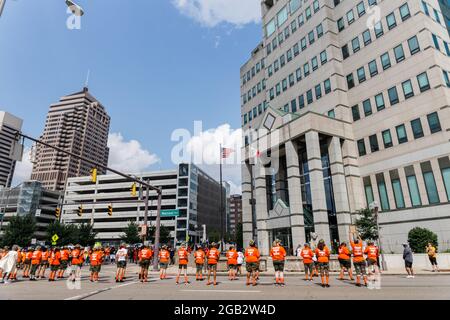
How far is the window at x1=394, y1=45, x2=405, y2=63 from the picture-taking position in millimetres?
29041

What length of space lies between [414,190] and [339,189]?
266 inches

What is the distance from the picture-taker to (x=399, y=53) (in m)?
29.3

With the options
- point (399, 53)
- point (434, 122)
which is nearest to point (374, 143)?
point (434, 122)

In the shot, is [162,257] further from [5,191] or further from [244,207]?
[5,191]

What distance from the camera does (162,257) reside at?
15.9 m

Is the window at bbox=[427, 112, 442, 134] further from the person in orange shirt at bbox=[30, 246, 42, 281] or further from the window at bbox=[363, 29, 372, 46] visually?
Answer: the person in orange shirt at bbox=[30, 246, 42, 281]

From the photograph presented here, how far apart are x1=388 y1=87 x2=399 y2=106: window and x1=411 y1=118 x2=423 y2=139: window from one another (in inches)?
118

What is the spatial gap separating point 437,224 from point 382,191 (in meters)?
5.91

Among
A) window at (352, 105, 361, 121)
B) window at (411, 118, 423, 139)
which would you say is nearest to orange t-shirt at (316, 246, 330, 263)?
window at (411, 118, 423, 139)

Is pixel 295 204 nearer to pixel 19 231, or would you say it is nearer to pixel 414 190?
pixel 414 190

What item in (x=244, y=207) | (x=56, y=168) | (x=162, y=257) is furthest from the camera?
(x=56, y=168)

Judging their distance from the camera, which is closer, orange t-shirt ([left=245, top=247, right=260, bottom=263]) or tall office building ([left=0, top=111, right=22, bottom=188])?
tall office building ([left=0, top=111, right=22, bottom=188])

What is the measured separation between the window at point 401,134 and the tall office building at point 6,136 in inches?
1239
